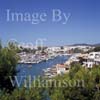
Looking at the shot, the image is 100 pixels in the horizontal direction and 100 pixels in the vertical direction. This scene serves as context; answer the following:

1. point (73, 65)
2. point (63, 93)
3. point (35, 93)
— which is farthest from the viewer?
point (73, 65)

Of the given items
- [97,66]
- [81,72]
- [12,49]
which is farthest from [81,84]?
[12,49]

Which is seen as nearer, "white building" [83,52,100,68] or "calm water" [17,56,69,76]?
"calm water" [17,56,69,76]

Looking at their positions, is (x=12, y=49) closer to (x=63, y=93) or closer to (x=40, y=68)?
(x=40, y=68)

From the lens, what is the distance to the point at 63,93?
4.58 m

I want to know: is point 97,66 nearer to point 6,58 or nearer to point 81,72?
point 81,72

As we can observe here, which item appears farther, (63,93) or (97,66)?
(97,66)

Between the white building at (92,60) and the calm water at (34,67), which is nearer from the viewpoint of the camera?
the calm water at (34,67)

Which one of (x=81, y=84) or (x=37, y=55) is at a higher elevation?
(x=37, y=55)

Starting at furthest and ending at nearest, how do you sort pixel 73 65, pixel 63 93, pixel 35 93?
1. pixel 73 65
2. pixel 63 93
3. pixel 35 93

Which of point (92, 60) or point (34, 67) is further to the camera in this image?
point (92, 60)

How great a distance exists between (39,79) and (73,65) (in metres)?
0.73

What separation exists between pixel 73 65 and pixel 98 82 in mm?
424

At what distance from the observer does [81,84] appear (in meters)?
4.66

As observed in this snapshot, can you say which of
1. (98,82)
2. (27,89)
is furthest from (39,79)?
(98,82)
